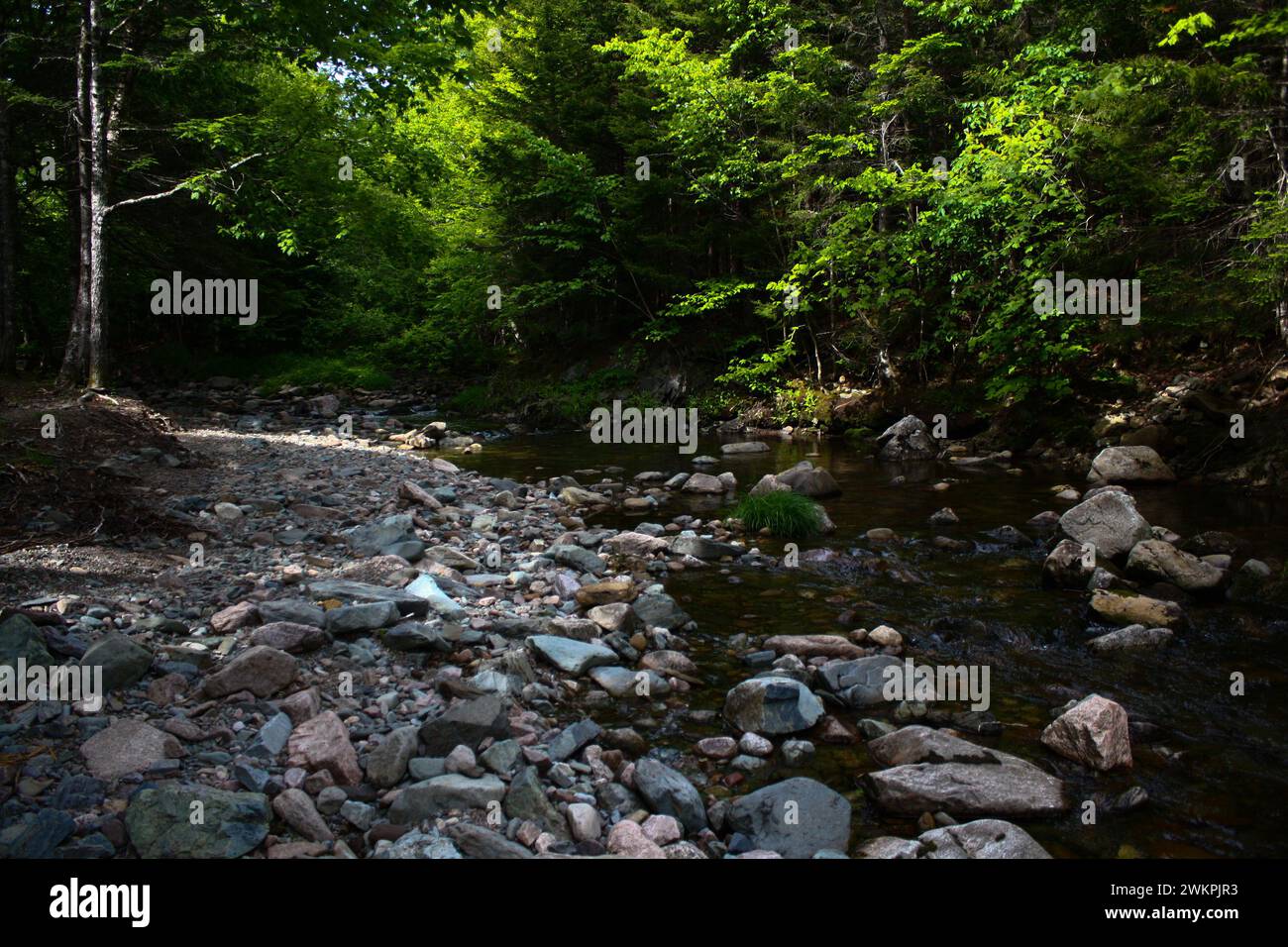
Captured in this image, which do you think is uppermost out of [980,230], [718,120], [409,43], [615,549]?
[718,120]

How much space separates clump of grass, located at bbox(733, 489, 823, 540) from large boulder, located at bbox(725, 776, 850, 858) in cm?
557

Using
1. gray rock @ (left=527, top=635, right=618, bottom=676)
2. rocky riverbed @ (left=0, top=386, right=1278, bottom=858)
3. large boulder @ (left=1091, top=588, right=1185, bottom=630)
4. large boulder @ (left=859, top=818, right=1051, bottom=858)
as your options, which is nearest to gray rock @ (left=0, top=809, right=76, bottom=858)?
rocky riverbed @ (left=0, top=386, right=1278, bottom=858)

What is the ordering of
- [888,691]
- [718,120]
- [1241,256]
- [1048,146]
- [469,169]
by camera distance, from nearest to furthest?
[888,691]
[1241,256]
[1048,146]
[718,120]
[469,169]

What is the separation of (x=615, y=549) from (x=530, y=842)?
206 inches

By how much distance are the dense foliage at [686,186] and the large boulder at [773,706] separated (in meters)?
6.94

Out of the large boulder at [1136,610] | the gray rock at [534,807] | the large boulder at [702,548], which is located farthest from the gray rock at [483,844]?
the large boulder at [702,548]

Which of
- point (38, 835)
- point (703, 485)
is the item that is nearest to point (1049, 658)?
point (38, 835)

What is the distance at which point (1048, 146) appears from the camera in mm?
13727

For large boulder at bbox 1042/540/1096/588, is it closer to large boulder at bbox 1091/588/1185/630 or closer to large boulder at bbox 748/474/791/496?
large boulder at bbox 1091/588/1185/630

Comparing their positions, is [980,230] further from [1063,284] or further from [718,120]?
[718,120]

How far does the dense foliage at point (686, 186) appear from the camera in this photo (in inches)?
448

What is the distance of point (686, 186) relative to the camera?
69.6ft

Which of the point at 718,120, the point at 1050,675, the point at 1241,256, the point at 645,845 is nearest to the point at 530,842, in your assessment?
the point at 645,845

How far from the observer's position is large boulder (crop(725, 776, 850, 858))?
325 centimetres
